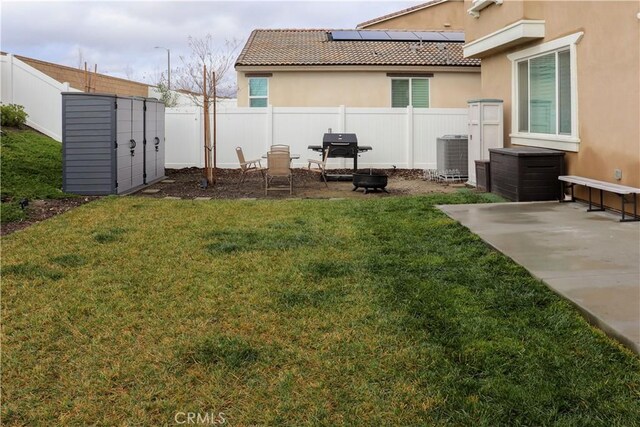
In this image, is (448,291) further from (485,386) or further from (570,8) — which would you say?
(570,8)

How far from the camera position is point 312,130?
707 inches

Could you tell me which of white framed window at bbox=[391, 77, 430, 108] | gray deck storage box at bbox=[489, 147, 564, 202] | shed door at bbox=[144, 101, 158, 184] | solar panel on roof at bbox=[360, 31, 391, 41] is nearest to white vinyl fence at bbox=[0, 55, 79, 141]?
shed door at bbox=[144, 101, 158, 184]

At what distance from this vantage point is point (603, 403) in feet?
10.4

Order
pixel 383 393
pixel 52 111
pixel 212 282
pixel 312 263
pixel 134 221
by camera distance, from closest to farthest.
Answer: pixel 383 393 → pixel 212 282 → pixel 312 263 → pixel 134 221 → pixel 52 111

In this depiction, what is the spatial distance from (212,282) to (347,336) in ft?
6.24

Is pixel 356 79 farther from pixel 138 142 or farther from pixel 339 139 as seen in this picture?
pixel 138 142

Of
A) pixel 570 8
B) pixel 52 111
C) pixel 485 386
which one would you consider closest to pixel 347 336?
pixel 485 386

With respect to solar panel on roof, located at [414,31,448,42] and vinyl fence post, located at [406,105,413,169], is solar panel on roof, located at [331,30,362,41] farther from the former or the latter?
vinyl fence post, located at [406,105,413,169]

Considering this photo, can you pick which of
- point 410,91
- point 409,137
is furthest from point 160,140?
point 410,91

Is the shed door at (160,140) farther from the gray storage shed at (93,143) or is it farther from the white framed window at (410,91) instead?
the white framed window at (410,91)

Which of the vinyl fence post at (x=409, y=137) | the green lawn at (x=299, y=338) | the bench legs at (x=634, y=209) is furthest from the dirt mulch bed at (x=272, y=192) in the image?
the green lawn at (x=299, y=338)

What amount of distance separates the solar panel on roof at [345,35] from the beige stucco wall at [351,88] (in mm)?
3761

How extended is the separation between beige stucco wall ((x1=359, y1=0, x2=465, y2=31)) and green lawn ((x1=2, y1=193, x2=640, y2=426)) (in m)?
23.0

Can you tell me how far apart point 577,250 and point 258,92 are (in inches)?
636
